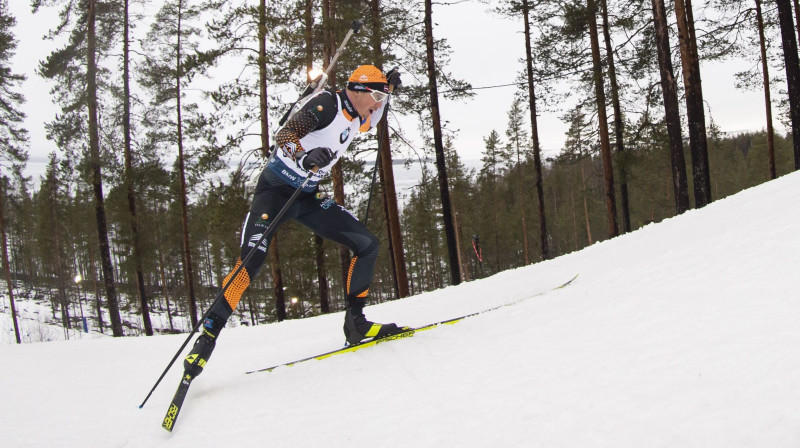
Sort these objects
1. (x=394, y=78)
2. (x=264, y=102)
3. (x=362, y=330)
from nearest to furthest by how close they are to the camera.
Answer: (x=362, y=330), (x=394, y=78), (x=264, y=102)

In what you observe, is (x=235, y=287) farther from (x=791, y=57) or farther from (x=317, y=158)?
(x=791, y=57)

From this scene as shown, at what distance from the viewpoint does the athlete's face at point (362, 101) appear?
12.1ft

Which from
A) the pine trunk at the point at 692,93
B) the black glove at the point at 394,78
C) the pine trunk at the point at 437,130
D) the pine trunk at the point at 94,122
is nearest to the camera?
the black glove at the point at 394,78

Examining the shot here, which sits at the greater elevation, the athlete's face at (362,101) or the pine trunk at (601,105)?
the pine trunk at (601,105)

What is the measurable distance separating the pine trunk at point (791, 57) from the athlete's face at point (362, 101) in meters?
12.0

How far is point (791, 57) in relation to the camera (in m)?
10.7

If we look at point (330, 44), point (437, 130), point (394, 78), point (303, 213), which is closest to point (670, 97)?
point (437, 130)

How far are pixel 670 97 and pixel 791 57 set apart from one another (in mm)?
3248

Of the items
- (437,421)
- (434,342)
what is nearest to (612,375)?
(437,421)

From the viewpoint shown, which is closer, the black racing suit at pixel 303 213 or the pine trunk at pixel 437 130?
the black racing suit at pixel 303 213

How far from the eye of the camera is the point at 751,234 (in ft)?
12.4

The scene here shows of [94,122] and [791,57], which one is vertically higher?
[94,122]

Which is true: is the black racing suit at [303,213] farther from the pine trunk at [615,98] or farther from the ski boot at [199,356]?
the pine trunk at [615,98]

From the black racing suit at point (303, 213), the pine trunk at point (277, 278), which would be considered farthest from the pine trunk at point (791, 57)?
the pine trunk at point (277, 278)
